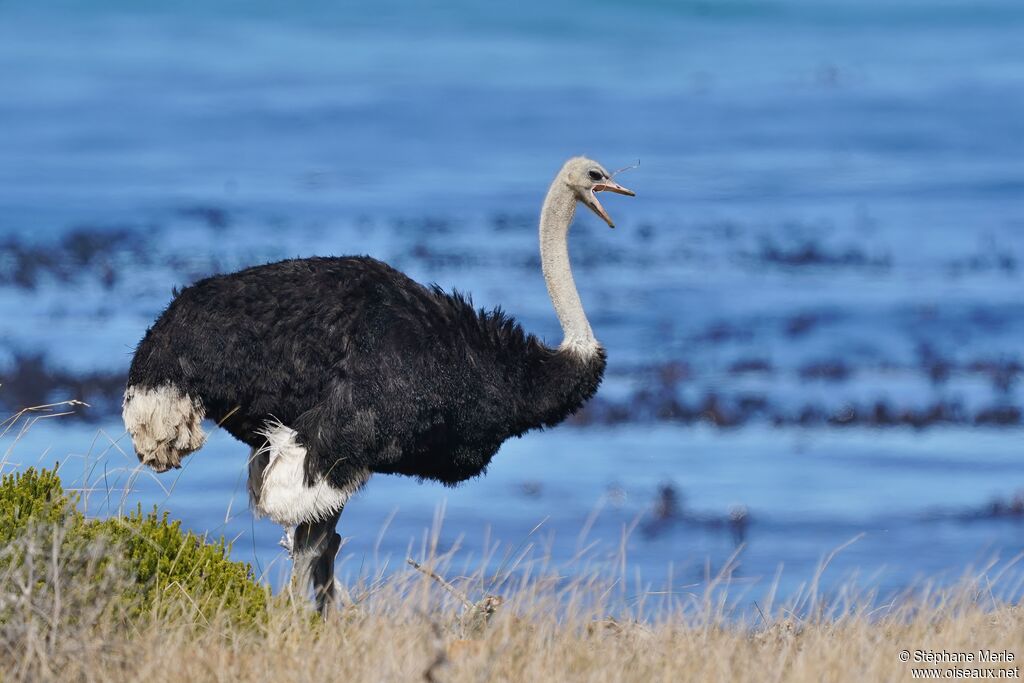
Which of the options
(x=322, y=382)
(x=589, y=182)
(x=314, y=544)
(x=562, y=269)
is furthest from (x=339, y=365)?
(x=589, y=182)

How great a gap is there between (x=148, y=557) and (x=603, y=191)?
280 centimetres

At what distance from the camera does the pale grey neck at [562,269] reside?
8039 mm

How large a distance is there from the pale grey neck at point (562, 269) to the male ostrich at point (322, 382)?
443 mm

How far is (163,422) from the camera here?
24.1 feet

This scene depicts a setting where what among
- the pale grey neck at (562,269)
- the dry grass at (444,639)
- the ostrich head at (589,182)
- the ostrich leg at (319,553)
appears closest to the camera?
the dry grass at (444,639)

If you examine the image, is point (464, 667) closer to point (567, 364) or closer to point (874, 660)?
point (874, 660)

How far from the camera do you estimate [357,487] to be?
7293 mm

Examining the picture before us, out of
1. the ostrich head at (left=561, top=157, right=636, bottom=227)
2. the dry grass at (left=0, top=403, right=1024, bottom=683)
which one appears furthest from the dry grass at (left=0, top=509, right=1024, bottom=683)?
the ostrich head at (left=561, top=157, right=636, bottom=227)

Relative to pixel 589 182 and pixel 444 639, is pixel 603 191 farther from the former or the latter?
Answer: pixel 444 639

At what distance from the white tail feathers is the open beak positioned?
2019 mm

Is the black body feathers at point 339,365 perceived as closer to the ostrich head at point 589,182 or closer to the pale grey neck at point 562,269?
the pale grey neck at point 562,269

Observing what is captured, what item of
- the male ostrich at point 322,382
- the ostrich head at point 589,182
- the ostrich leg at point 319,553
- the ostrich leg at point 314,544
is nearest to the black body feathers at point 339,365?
the male ostrich at point 322,382

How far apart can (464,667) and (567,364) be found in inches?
95.8

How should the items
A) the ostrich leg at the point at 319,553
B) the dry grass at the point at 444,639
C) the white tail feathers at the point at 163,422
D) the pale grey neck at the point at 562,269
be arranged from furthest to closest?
1. the pale grey neck at the point at 562,269
2. the ostrich leg at the point at 319,553
3. the white tail feathers at the point at 163,422
4. the dry grass at the point at 444,639
